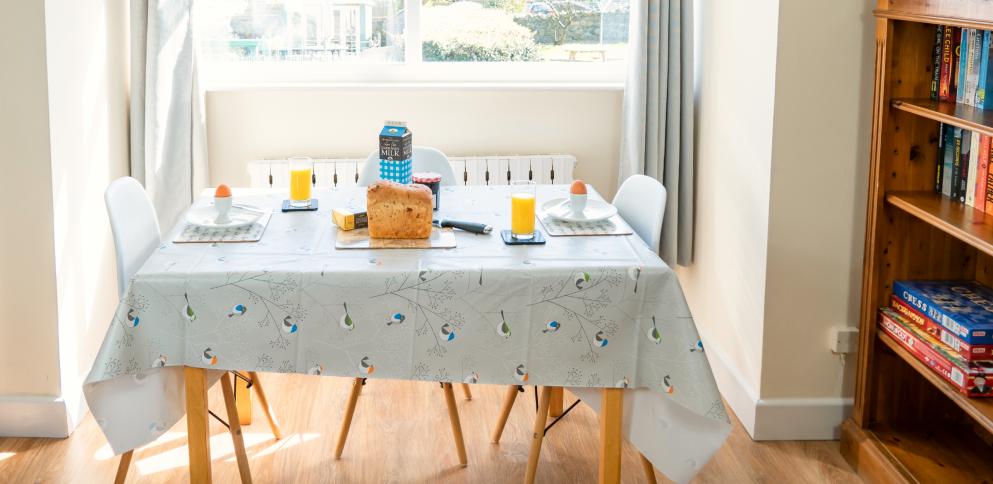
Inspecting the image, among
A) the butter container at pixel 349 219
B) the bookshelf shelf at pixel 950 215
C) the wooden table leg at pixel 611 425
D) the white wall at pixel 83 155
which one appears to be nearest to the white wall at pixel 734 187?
the bookshelf shelf at pixel 950 215

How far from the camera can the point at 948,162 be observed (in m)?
2.81

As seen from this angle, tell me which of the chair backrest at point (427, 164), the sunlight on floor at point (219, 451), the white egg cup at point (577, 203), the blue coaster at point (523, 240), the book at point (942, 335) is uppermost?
the chair backrest at point (427, 164)

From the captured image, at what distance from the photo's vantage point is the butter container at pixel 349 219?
2.74 meters

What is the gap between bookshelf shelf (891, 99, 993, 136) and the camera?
2.38m

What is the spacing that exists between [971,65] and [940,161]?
0.32 m

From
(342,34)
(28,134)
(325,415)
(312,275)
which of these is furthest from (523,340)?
(342,34)

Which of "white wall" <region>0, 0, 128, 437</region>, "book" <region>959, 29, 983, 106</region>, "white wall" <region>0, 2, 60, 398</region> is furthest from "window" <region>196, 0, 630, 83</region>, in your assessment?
"book" <region>959, 29, 983, 106</region>

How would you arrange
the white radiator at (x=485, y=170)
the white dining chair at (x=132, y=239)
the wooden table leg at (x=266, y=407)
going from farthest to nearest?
the white radiator at (x=485, y=170), the wooden table leg at (x=266, y=407), the white dining chair at (x=132, y=239)

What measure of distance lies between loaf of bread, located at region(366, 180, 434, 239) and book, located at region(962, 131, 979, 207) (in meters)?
1.35

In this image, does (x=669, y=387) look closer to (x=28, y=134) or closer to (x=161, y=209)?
(x=28, y=134)

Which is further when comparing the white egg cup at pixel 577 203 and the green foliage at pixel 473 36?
the green foliage at pixel 473 36

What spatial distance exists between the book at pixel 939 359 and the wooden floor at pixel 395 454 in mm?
442

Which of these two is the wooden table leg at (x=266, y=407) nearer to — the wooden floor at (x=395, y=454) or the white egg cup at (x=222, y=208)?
the wooden floor at (x=395, y=454)

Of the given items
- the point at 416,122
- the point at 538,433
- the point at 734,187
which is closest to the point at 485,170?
the point at 416,122
